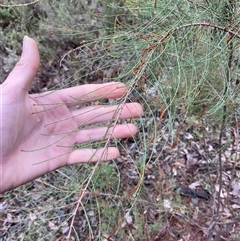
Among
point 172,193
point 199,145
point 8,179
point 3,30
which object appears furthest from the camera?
point 3,30

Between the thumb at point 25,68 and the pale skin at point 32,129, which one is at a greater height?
the thumb at point 25,68

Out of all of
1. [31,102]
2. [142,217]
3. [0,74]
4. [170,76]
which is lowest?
[142,217]

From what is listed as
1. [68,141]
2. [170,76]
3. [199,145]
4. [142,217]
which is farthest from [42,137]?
[199,145]

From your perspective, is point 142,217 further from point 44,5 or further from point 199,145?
point 44,5

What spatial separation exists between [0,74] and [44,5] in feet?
1.89

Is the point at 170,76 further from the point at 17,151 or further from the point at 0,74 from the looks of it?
the point at 0,74

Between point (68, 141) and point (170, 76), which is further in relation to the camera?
point (68, 141)

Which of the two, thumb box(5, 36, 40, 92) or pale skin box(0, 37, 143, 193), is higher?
thumb box(5, 36, 40, 92)

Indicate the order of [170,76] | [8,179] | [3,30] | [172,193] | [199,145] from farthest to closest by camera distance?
1. [3,30]
2. [199,145]
3. [172,193]
4. [8,179]
5. [170,76]

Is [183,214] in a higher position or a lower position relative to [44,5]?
lower

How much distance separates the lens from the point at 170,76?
1.16 m

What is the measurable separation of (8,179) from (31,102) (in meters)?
0.28

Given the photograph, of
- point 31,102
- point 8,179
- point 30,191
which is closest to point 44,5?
point 30,191

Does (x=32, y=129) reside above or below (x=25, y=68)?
below
